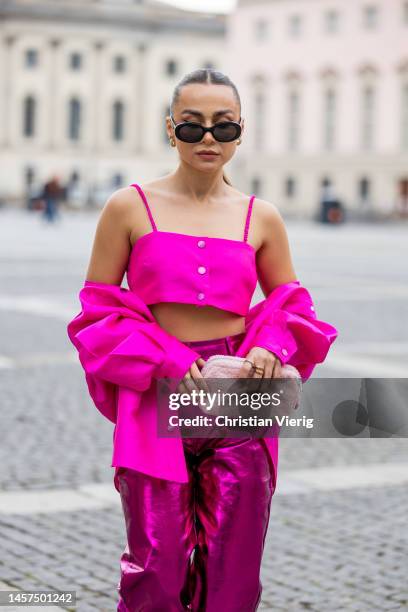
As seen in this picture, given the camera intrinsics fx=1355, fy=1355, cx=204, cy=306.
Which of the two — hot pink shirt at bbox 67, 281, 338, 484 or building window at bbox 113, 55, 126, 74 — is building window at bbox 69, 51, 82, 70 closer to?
building window at bbox 113, 55, 126, 74

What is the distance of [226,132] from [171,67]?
91.2 metres

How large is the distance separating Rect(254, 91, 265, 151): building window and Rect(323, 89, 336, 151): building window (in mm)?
3943

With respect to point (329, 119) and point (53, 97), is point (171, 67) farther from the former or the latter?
point (329, 119)

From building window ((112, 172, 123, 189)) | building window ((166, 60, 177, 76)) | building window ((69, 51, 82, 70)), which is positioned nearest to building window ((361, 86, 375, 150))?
building window ((112, 172, 123, 189))

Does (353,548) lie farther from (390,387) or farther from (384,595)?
(390,387)

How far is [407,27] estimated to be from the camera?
250ft

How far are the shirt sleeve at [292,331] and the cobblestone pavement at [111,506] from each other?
1333 millimetres

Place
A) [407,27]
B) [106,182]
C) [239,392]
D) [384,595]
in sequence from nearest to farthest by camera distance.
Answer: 1. [239,392]
2. [384,595]
3. [407,27]
4. [106,182]

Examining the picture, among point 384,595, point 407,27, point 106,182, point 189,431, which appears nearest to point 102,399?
point 189,431

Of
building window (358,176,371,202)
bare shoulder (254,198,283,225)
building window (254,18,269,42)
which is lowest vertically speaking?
building window (358,176,371,202)

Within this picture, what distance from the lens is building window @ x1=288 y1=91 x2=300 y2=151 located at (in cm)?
7862

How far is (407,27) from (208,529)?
76164mm

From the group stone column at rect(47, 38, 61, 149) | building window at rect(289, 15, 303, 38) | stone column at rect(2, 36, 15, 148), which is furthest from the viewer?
stone column at rect(47, 38, 61, 149)

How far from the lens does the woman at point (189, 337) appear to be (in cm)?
262
